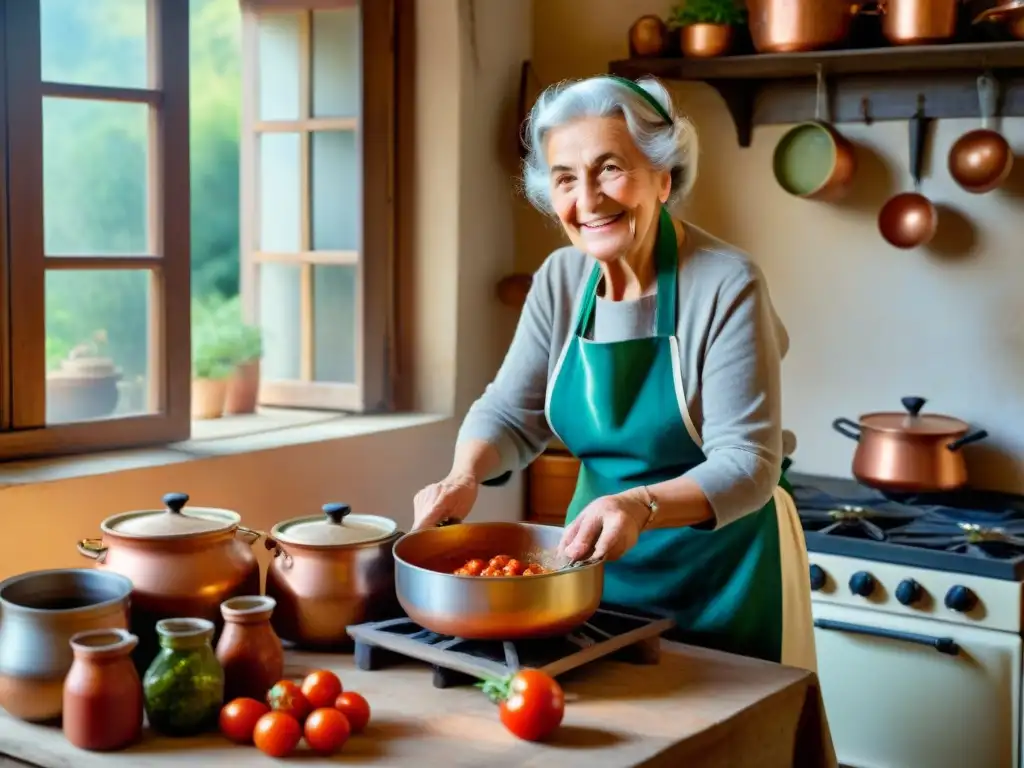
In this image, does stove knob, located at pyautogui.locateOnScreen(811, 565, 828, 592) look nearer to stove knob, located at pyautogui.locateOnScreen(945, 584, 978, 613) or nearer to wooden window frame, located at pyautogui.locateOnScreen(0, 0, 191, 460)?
stove knob, located at pyautogui.locateOnScreen(945, 584, 978, 613)

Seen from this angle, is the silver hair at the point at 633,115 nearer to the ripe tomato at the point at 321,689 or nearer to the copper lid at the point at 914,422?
the ripe tomato at the point at 321,689

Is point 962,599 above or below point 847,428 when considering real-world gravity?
below

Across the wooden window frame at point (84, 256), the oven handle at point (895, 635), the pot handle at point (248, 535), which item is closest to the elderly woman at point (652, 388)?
the pot handle at point (248, 535)

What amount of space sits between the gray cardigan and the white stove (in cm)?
80

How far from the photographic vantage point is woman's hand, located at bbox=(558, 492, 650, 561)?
1.71 metres

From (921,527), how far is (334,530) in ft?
5.21

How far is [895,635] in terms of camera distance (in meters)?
2.78

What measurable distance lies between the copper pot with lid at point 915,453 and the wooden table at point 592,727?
141cm

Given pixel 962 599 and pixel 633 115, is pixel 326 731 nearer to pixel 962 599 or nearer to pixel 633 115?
pixel 633 115

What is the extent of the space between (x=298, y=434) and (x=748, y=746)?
64.1 inches

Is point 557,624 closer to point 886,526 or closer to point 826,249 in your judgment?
point 886,526

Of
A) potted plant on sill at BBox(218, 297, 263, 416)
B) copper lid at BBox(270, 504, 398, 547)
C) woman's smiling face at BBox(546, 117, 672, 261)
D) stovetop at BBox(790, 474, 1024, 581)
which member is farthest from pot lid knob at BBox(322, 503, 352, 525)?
potted plant on sill at BBox(218, 297, 263, 416)

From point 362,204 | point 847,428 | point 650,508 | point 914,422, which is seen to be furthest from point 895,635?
point 362,204

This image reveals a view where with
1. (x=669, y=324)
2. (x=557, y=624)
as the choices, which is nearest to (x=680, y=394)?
(x=669, y=324)
